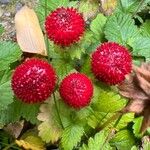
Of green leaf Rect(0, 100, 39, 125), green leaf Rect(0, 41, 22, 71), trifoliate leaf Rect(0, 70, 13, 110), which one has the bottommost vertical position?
green leaf Rect(0, 100, 39, 125)

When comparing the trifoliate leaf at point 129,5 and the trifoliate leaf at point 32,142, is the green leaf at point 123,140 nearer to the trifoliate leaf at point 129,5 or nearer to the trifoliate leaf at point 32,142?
the trifoliate leaf at point 32,142

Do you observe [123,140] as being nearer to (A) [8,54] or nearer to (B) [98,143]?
(B) [98,143]

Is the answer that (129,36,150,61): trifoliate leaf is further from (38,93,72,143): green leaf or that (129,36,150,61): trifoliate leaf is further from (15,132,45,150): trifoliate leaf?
(15,132,45,150): trifoliate leaf

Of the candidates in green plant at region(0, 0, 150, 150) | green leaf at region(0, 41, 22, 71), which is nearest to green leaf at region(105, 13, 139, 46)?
green plant at region(0, 0, 150, 150)

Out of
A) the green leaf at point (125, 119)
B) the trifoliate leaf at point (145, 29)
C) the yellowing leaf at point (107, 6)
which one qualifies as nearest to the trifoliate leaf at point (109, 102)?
the green leaf at point (125, 119)

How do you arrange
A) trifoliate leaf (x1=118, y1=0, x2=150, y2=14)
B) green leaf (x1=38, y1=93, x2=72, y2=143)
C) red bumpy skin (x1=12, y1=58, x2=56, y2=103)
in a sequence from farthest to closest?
trifoliate leaf (x1=118, y1=0, x2=150, y2=14) → green leaf (x1=38, y1=93, x2=72, y2=143) → red bumpy skin (x1=12, y1=58, x2=56, y2=103)

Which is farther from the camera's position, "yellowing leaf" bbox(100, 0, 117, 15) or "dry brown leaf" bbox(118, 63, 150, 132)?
"yellowing leaf" bbox(100, 0, 117, 15)

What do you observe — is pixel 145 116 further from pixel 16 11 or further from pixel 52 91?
pixel 16 11
